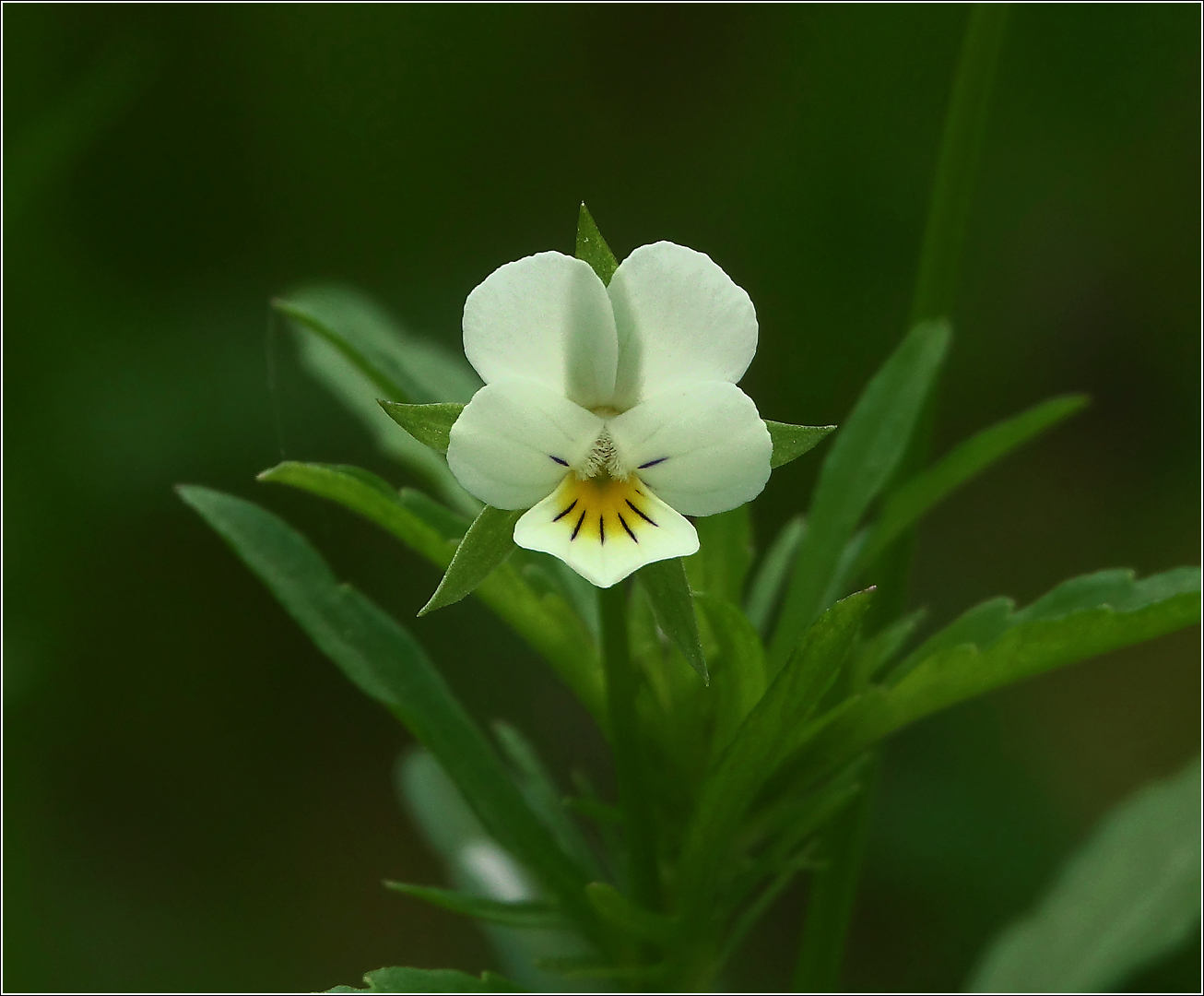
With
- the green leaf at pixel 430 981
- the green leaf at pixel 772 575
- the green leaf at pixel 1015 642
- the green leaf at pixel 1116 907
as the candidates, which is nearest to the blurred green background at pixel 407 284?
the green leaf at pixel 1116 907

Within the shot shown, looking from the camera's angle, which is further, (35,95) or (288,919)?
(288,919)

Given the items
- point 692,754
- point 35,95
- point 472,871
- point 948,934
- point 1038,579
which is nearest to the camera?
point 692,754

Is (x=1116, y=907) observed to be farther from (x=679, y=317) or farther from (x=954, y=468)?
(x=679, y=317)

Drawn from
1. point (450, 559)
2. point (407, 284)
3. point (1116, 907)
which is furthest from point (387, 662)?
point (407, 284)

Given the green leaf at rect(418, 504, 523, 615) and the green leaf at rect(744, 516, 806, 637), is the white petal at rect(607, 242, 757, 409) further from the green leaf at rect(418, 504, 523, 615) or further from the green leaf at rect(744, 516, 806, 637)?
the green leaf at rect(744, 516, 806, 637)

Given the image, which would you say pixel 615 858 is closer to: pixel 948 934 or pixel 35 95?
pixel 948 934

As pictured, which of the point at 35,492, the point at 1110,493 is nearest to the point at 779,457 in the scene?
the point at 35,492
